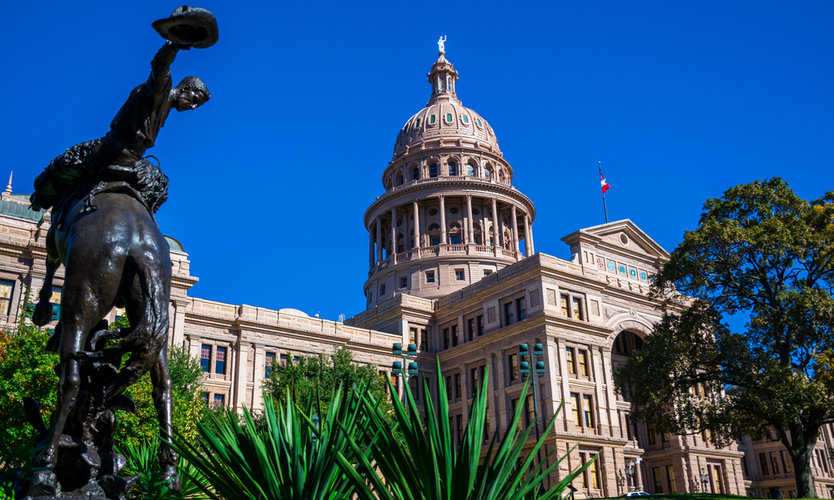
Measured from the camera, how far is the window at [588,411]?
48.8 meters

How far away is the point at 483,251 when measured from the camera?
71000mm

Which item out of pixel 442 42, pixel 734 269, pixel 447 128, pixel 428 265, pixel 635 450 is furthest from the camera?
pixel 442 42

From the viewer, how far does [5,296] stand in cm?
4081

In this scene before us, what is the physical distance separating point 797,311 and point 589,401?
73.9 feet

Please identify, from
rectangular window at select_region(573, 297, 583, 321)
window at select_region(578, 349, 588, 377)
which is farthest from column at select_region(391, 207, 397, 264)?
window at select_region(578, 349, 588, 377)

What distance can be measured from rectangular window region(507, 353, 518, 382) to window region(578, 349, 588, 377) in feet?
14.8

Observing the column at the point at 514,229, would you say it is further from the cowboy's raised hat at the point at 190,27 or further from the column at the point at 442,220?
the cowboy's raised hat at the point at 190,27

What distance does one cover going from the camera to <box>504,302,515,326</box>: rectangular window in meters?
52.7

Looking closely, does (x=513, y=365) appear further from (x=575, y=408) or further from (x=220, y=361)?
(x=220, y=361)

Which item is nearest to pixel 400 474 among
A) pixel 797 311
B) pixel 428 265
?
pixel 797 311

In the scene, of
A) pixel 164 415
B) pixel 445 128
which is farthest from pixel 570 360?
pixel 164 415

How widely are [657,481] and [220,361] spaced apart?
34.3 metres

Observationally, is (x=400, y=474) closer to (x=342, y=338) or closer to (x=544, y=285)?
(x=544, y=285)

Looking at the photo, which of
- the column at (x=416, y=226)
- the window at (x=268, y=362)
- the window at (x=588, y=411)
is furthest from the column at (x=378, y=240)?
the window at (x=588, y=411)
